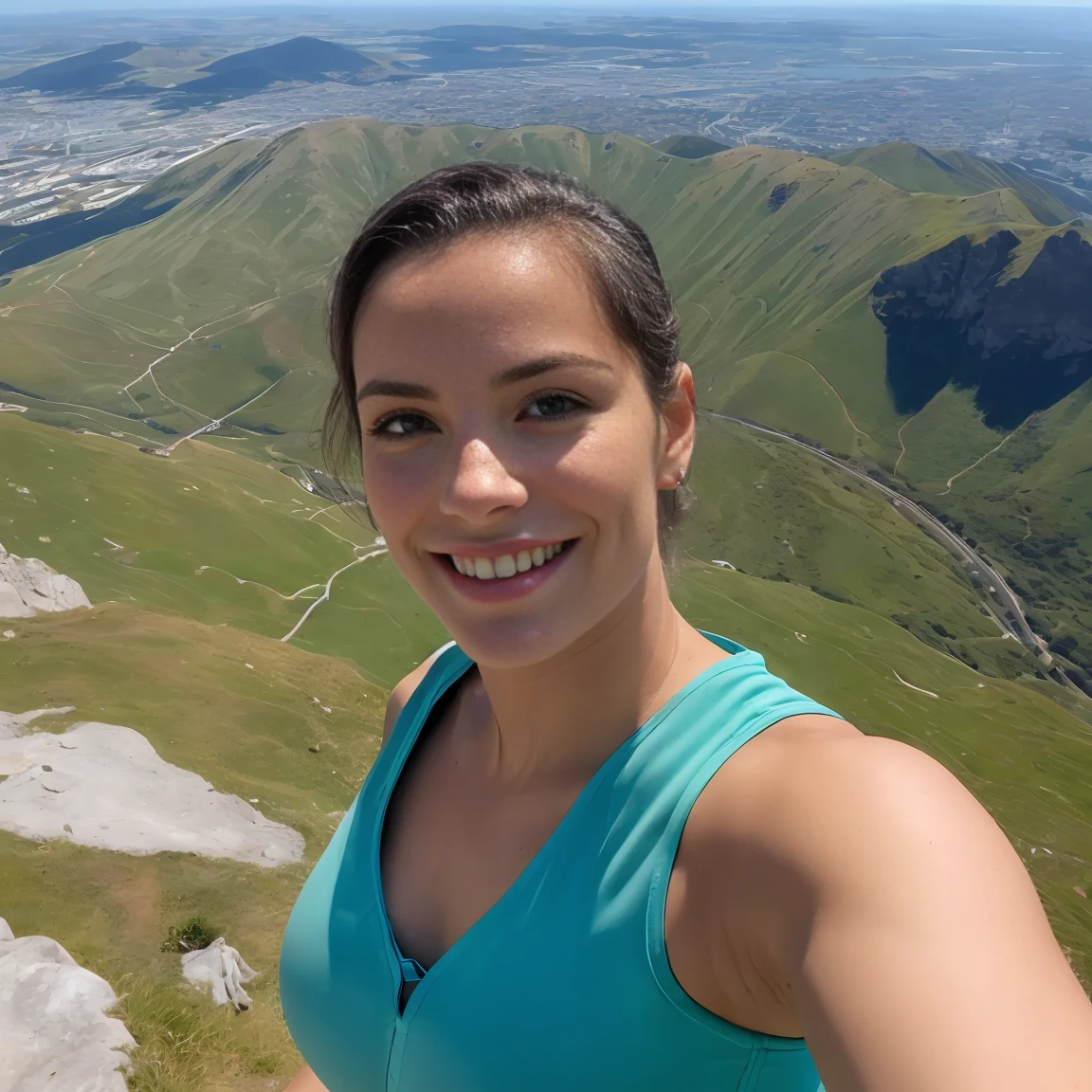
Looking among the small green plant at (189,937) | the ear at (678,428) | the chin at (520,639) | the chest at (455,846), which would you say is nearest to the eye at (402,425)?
the chin at (520,639)

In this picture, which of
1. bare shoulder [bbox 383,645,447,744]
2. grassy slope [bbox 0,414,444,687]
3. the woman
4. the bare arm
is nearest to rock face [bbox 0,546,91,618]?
grassy slope [bbox 0,414,444,687]

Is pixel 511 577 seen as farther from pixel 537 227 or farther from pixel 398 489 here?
pixel 537 227

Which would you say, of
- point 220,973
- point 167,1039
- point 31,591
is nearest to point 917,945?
point 167,1039

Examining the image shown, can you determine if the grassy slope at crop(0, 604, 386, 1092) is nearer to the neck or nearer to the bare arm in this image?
the bare arm

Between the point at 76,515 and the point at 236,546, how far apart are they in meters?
20.1

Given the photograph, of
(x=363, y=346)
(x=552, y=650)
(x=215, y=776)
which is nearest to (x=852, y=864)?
(x=552, y=650)

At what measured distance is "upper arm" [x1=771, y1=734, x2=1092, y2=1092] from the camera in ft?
7.45

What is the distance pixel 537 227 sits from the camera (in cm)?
395

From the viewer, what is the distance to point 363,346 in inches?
163

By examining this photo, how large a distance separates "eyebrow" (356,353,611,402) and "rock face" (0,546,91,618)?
61822 millimetres

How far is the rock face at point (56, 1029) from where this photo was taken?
9.39m

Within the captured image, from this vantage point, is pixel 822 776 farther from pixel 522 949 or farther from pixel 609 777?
pixel 522 949

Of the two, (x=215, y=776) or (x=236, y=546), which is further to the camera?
(x=236, y=546)

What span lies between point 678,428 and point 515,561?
1345 millimetres
